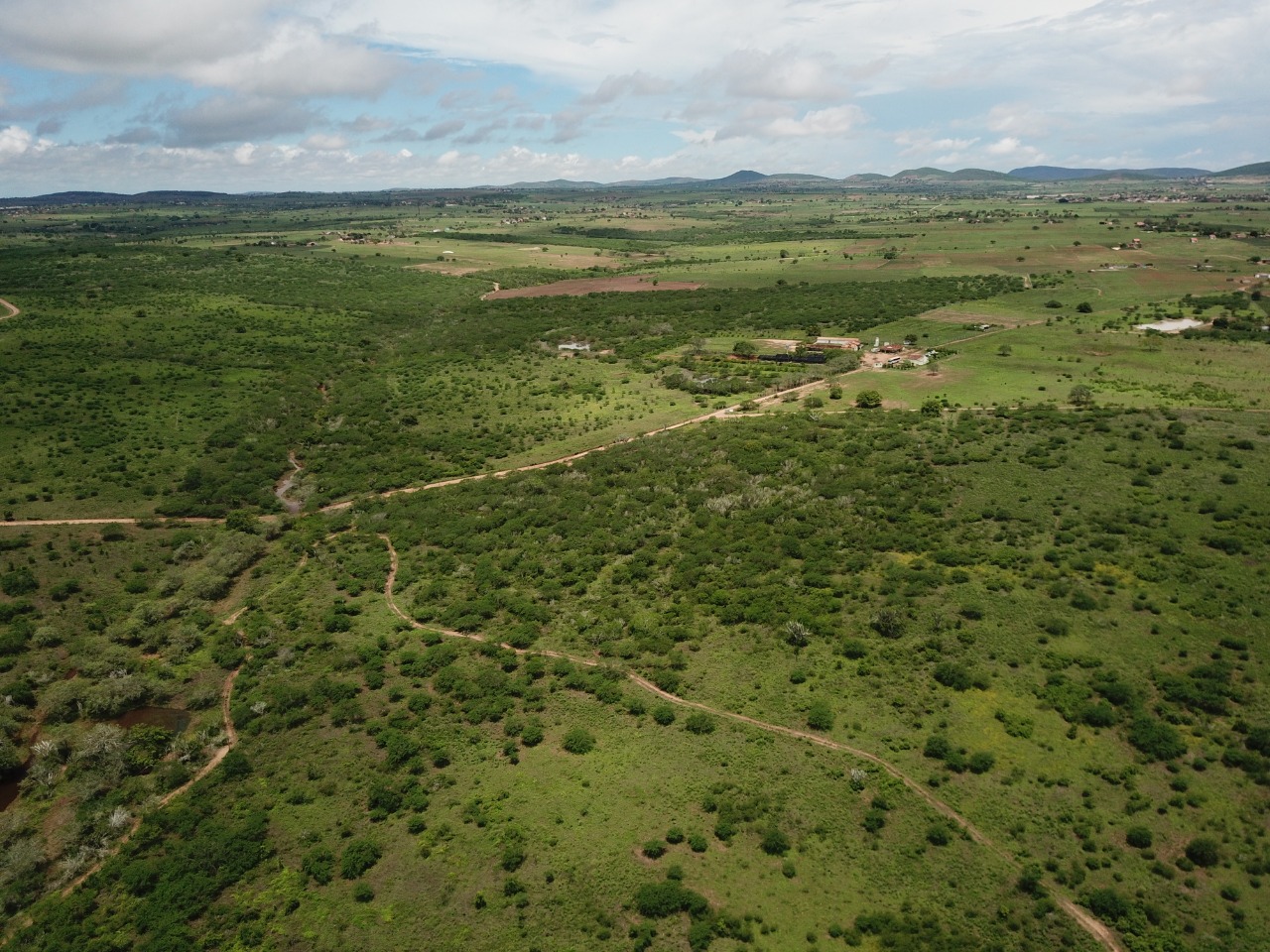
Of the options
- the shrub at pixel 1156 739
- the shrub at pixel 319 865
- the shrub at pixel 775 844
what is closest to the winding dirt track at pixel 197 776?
the shrub at pixel 319 865

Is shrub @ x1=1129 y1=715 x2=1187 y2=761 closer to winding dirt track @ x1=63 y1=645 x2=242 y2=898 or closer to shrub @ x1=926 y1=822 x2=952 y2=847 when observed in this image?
shrub @ x1=926 y1=822 x2=952 y2=847

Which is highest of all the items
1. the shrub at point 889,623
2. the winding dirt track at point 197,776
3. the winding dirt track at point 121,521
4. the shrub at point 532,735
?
the winding dirt track at point 121,521

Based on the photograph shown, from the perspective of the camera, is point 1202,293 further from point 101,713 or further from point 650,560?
point 101,713

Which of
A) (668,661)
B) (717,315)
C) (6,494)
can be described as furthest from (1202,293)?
(6,494)

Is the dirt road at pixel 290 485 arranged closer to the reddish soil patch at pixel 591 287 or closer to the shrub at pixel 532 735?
the shrub at pixel 532 735

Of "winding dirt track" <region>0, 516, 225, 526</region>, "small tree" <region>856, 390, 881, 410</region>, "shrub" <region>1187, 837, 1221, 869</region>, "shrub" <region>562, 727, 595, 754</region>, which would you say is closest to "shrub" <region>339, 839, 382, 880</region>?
"shrub" <region>562, 727, 595, 754</region>
